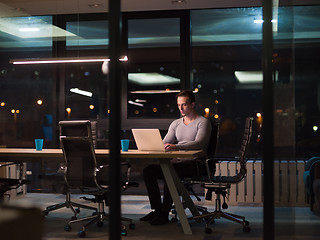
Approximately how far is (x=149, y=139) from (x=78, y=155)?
0.76 metres

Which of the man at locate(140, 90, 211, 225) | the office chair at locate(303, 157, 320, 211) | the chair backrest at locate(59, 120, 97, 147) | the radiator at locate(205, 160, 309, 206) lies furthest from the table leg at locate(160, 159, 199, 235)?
the radiator at locate(205, 160, 309, 206)

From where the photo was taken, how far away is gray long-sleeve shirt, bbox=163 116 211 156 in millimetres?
5781

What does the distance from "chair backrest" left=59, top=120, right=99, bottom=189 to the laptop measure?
1.79ft

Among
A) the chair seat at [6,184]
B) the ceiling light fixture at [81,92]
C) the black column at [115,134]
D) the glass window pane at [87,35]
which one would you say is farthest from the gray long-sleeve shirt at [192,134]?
the black column at [115,134]

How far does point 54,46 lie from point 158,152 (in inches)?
150

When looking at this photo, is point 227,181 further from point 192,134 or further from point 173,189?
point 192,134

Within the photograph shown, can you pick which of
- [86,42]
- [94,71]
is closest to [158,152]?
[94,71]

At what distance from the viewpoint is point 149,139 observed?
5.45 meters

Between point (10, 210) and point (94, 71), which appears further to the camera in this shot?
point (94, 71)

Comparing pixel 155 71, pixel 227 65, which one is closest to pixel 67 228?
pixel 155 71

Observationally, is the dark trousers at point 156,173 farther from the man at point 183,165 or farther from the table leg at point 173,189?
the table leg at point 173,189

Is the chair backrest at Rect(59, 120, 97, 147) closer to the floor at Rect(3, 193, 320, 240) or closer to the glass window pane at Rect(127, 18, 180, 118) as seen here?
the floor at Rect(3, 193, 320, 240)

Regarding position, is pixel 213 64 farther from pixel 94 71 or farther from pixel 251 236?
pixel 251 236

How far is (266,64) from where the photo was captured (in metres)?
2.89
